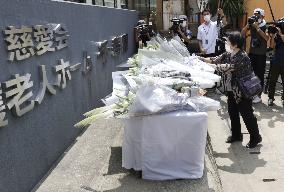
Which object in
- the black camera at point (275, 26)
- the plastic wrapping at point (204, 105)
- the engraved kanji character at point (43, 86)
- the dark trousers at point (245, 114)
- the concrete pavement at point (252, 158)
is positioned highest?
the black camera at point (275, 26)

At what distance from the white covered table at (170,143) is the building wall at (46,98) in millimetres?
1052

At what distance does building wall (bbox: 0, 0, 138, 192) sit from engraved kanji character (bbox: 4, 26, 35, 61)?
5cm

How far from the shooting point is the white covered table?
358 centimetres

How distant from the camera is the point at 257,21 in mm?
7219

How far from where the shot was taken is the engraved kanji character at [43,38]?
3954 millimetres

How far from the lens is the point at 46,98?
417cm

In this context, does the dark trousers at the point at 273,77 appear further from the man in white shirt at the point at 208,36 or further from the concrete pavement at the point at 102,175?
the concrete pavement at the point at 102,175

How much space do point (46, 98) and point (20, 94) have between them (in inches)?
28.5

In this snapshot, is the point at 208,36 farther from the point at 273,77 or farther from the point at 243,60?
the point at 243,60

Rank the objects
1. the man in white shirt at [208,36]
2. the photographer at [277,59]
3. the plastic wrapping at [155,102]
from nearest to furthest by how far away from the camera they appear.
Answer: the plastic wrapping at [155,102]
the photographer at [277,59]
the man in white shirt at [208,36]

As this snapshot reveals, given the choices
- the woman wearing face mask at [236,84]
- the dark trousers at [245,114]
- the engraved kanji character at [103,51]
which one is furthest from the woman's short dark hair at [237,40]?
the engraved kanji character at [103,51]

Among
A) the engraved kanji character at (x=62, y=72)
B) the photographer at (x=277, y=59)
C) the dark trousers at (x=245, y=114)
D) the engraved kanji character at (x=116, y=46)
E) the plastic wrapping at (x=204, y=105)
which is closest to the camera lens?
the plastic wrapping at (x=204, y=105)

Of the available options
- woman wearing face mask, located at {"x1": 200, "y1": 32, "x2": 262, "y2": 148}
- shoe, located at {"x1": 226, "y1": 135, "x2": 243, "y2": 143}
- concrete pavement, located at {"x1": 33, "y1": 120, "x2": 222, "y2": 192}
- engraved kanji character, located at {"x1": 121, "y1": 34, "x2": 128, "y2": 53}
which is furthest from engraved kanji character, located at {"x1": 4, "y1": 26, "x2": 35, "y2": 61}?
engraved kanji character, located at {"x1": 121, "y1": 34, "x2": 128, "y2": 53}

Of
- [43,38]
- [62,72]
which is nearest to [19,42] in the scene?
[43,38]
